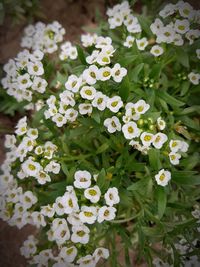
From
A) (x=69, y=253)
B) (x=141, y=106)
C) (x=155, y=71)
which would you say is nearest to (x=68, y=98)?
(x=141, y=106)

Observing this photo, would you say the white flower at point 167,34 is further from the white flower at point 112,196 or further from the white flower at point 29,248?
the white flower at point 29,248

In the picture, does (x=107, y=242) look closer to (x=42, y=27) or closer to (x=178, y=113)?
(x=178, y=113)

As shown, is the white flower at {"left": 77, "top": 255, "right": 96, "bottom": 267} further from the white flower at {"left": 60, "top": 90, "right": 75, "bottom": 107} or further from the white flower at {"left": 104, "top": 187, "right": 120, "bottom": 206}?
the white flower at {"left": 60, "top": 90, "right": 75, "bottom": 107}

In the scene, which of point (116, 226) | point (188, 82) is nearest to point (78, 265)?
point (116, 226)

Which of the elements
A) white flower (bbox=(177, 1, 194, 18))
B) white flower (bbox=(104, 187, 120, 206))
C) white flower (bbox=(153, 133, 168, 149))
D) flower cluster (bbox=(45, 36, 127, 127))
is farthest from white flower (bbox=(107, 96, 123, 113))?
white flower (bbox=(177, 1, 194, 18))

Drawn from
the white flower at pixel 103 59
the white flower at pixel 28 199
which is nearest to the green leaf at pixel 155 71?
the white flower at pixel 103 59

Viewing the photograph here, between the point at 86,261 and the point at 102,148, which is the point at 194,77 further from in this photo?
the point at 86,261
